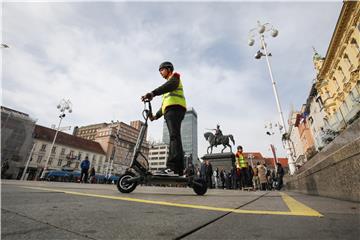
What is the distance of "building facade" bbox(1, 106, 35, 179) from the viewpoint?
3481cm

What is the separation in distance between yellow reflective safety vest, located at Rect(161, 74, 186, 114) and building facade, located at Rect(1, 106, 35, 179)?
4177 centimetres

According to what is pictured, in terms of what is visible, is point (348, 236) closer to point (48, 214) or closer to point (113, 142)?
point (48, 214)

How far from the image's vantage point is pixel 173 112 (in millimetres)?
3566

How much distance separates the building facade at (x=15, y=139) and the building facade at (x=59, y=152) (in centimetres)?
526

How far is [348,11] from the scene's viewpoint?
19156 mm

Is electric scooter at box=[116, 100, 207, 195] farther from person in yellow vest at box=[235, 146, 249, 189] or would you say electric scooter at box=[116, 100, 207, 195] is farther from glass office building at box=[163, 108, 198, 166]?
glass office building at box=[163, 108, 198, 166]

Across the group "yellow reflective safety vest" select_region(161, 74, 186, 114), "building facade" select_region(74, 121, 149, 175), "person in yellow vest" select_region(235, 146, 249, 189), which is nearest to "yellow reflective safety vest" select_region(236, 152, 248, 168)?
"person in yellow vest" select_region(235, 146, 249, 189)

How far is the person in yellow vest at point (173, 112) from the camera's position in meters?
3.30

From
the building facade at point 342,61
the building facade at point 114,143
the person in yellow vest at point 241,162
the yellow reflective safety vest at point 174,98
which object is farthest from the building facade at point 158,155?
the yellow reflective safety vest at point 174,98

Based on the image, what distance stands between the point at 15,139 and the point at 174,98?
4436 centimetres

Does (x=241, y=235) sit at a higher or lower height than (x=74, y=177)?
lower

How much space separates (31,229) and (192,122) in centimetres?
12630

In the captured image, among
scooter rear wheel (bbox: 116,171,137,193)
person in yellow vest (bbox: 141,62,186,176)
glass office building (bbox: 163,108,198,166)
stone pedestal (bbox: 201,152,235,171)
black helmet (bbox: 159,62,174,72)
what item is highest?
glass office building (bbox: 163,108,198,166)

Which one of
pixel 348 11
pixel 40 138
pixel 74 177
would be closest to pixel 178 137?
pixel 348 11
